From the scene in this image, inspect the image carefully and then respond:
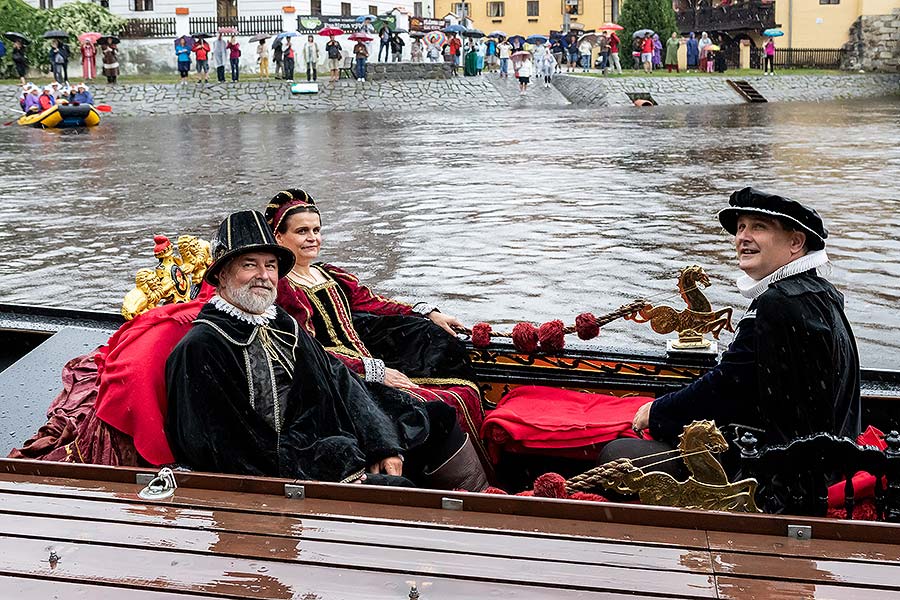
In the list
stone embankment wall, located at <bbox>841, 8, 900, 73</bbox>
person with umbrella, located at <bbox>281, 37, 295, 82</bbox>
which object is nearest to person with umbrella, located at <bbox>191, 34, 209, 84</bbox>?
person with umbrella, located at <bbox>281, 37, 295, 82</bbox>

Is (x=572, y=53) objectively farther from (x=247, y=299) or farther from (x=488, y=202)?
(x=247, y=299)

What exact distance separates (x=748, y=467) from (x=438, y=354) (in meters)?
1.93

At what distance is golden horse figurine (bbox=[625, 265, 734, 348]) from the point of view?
166 inches

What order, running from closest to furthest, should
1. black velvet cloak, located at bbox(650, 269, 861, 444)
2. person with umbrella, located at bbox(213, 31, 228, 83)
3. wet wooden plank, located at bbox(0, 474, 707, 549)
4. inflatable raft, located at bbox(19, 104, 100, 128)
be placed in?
wet wooden plank, located at bbox(0, 474, 707, 549), black velvet cloak, located at bbox(650, 269, 861, 444), inflatable raft, located at bbox(19, 104, 100, 128), person with umbrella, located at bbox(213, 31, 228, 83)

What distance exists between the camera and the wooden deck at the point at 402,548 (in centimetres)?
226

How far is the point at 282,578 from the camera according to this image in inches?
90.7

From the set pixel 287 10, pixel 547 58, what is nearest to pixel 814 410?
pixel 547 58

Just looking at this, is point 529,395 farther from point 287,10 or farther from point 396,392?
point 287,10

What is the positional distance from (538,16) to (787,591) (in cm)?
5749

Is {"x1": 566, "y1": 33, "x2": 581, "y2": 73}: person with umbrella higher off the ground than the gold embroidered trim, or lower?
higher

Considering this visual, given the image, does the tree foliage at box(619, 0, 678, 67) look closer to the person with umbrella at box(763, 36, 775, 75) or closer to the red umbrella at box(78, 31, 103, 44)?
the person with umbrella at box(763, 36, 775, 75)

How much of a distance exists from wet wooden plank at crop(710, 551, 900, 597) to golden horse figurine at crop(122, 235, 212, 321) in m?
2.43

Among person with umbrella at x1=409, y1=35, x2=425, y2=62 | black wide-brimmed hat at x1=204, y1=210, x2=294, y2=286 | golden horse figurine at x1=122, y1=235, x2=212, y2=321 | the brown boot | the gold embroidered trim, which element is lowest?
the brown boot

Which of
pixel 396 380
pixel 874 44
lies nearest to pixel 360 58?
pixel 874 44
